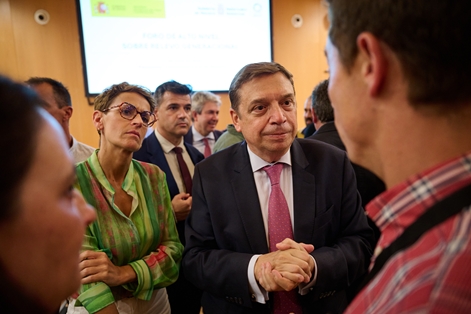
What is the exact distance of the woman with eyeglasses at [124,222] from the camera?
1.44 metres

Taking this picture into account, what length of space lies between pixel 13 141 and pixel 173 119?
213cm

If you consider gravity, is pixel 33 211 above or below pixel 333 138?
above

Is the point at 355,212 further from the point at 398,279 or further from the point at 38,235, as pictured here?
the point at 38,235

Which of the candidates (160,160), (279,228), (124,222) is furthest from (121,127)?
(279,228)

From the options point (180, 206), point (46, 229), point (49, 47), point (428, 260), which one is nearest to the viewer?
point (428, 260)

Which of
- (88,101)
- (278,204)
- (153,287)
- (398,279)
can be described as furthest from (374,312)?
(88,101)

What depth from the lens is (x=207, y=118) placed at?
157 inches

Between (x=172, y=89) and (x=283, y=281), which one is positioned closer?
(x=283, y=281)

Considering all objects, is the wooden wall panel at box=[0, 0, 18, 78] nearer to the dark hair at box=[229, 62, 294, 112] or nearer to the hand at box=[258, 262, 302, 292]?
the dark hair at box=[229, 62, 294, 112]

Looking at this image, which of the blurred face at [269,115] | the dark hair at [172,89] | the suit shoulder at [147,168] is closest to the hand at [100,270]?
the suit shoulder at [147,168]

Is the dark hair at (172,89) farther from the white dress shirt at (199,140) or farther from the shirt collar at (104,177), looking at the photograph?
the shirt collar at (104,177)

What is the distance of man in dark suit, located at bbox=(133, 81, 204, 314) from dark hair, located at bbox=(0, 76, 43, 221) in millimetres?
1517

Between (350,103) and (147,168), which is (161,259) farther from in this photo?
(350,103)

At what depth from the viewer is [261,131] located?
5.33ft
